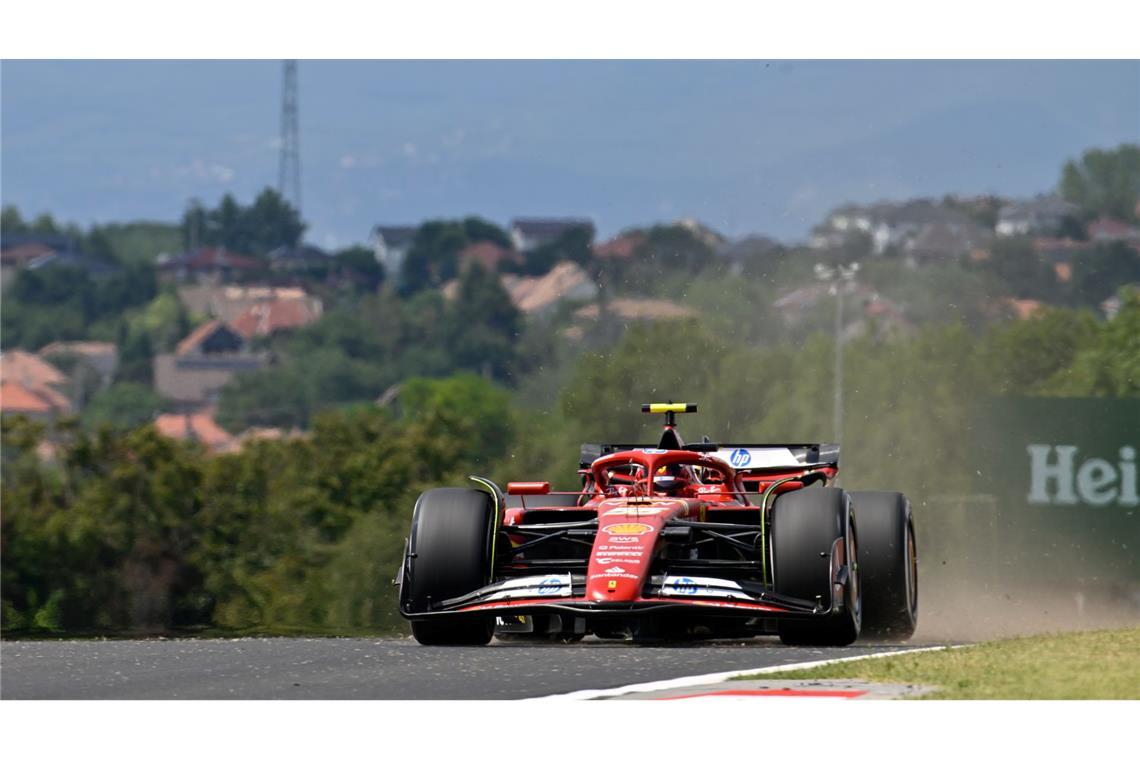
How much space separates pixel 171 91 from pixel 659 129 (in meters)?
68.4

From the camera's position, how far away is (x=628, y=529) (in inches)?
609

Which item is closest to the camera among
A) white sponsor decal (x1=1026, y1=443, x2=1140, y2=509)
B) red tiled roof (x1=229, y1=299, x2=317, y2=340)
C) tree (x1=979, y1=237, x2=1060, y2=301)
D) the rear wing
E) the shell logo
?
the shell logo

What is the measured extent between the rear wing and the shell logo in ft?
9.54

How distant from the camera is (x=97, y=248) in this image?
134 meters

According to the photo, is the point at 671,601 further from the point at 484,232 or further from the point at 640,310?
the point at 484,232

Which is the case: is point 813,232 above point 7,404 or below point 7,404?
above

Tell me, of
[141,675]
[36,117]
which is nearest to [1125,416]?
[141,675]

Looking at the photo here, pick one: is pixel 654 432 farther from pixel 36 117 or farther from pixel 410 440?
pixel 36 117

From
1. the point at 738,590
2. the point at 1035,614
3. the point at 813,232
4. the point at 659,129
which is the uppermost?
the point at 659,129

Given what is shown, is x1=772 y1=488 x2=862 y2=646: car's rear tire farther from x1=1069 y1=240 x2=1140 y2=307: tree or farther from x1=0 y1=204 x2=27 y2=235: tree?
x1=0 y1=204 x2=27 y2=235: tree

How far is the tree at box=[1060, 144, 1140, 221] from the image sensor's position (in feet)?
261

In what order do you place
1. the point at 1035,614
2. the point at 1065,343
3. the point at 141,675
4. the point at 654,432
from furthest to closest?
1. the point at 1065,343
2. the point at 654,432
3. the point at 1035,614
4. the point at 141,675

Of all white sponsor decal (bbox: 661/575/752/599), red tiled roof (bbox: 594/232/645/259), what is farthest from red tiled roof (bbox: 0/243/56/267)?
white sponsor decal (bbox: 661/575/752/599)

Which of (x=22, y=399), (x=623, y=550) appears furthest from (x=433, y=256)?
(x=623, y=550)
